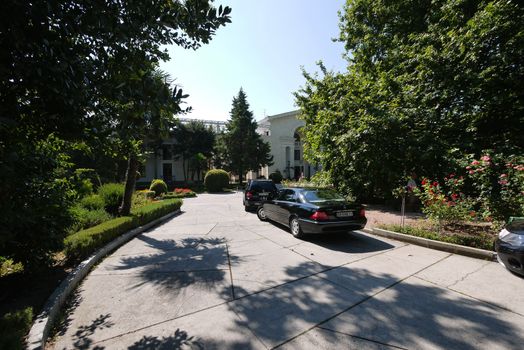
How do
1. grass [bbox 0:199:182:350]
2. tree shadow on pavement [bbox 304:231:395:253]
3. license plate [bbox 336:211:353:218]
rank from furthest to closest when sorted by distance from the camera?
license plate [bbox 336:211:353:218] < tree shadow on pavement [bbox 304:231:395:253] < grass [bbox 0:199:182:350]

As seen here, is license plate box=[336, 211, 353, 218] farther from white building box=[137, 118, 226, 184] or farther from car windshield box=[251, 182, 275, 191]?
white building box=[137, 118, 226, 184]

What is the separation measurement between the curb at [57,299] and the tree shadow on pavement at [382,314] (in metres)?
2.12

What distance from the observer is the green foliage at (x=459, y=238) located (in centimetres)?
528

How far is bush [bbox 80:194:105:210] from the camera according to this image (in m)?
8.72

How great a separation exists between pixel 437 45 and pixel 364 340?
12.3 meters

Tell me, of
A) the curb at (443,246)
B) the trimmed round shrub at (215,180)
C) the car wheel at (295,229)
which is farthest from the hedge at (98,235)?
the trimmed round shrub at (215,180)

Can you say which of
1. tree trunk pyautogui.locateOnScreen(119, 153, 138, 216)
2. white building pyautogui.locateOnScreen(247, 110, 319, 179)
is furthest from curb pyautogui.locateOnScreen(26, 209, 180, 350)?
white building pyautogui.locateOnScreen(247, 110, 319, 179)

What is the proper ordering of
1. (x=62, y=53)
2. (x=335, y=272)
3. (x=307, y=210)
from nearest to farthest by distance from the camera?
(x=62, y=53)
(x=335, y=272)
(x=307, y=210)

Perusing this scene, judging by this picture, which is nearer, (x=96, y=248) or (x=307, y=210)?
(x=96, y=248)

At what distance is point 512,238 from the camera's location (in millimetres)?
3977

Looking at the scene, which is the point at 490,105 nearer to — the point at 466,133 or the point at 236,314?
the point at 466,133

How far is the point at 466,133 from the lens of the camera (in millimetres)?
9617

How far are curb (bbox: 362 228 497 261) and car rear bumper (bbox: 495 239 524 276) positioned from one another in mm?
952

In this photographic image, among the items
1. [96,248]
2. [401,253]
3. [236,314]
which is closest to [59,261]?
[96,248]
